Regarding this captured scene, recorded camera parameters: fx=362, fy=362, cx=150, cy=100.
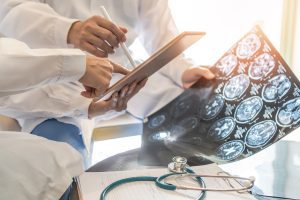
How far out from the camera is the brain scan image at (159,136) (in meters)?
0.90

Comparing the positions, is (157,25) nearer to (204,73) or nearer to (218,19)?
(204,73)

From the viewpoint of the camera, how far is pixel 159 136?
36.0 inches

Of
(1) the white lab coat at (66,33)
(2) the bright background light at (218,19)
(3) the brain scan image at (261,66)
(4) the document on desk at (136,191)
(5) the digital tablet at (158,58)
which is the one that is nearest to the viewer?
(4) the document on desk at (136,191)

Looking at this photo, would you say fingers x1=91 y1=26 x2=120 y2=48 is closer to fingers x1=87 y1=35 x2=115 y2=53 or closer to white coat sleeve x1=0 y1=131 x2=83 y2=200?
fingers x1=87 y1=35 x2=115 y2=53

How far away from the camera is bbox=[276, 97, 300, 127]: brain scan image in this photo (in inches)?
30.2

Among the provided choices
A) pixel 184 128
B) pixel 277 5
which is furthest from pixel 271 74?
pixel 277 5

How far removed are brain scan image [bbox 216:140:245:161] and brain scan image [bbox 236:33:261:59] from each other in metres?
0.24

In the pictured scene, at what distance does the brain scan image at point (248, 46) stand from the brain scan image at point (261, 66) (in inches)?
1.1

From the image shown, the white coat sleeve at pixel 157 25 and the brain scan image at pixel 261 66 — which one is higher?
the white coat sleeve at pixel 157 25

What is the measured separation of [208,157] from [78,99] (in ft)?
1.38

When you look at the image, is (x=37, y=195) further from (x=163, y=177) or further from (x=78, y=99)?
(x=78, y=99)

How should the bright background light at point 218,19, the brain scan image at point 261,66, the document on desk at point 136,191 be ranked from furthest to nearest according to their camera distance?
the bright background light at point 218,19 < the brain scan image at point 261,66 < the document on desk at point 136,191

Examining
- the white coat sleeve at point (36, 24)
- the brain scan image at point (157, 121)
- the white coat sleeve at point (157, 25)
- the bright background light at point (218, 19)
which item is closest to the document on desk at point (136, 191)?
the brain scan image at point (157, 121)

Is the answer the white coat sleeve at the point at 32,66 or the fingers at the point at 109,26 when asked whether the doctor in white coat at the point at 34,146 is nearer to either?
the white coat sleeve at the point at 32,66
